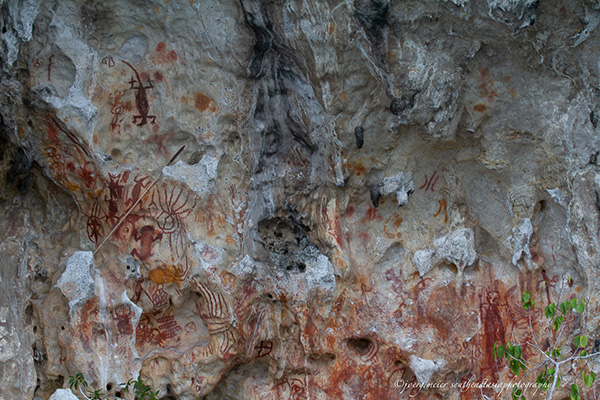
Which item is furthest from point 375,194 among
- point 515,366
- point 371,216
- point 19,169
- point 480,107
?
point 19,169

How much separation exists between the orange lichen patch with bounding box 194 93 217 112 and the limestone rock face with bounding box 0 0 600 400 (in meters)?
0.02

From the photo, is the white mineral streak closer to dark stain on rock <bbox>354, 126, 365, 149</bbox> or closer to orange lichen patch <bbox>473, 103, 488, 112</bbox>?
dark stain on rock <bbox>354, 126, 365, 149</bbox>

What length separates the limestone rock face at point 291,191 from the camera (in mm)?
4273

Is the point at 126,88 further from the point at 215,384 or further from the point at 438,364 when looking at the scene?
the point at 438,364

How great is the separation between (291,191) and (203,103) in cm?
93

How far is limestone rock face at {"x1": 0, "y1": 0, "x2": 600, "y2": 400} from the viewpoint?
4.27 m

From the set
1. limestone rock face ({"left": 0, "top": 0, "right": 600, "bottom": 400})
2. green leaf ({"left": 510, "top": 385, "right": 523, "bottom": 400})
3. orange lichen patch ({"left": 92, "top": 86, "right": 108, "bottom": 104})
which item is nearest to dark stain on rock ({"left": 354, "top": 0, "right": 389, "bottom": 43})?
limestone rock face ({"left": 0, "top": 0, "right": 600, "bottom": 400})

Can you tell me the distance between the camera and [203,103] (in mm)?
4602

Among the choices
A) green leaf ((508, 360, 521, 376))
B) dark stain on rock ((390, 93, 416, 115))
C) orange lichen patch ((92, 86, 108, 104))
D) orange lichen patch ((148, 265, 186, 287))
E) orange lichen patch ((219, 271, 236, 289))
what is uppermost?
orange lichen patch ((92, 86, 108, 104))

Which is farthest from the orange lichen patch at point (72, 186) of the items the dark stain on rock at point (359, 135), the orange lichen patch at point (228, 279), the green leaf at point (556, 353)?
the green leaf at point (556, 353)

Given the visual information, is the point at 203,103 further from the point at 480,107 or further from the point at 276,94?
the point at 480,107

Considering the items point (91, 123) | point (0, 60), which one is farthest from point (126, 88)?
point (0, 60)

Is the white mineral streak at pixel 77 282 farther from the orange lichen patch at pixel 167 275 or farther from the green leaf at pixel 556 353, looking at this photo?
the green leaf at pixel 556 353

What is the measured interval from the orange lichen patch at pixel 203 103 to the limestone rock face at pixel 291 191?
0.07 feet
